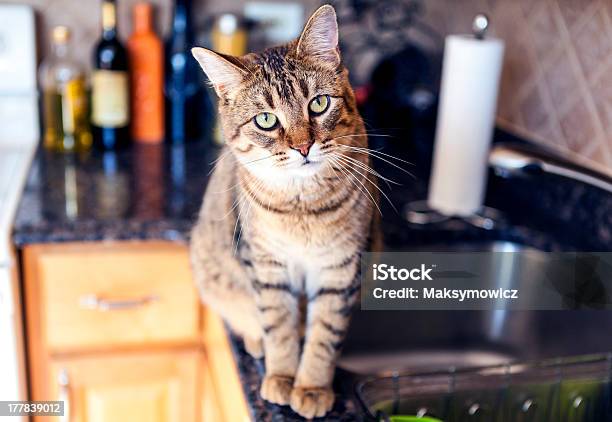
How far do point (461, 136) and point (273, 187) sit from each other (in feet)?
1.85

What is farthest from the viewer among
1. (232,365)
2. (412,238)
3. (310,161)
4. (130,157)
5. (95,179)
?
(130,157)

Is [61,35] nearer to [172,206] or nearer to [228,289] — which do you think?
[172,206]

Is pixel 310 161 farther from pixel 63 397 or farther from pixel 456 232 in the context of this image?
pixel 63 397

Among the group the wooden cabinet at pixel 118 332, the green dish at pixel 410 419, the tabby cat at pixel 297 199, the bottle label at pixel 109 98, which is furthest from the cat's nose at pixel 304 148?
the bottle label at pixel 109 98

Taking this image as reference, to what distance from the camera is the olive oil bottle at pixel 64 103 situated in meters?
1.55

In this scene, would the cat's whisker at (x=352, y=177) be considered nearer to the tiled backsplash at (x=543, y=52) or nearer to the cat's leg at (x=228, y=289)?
the cat's leg at (x=228, y=289)

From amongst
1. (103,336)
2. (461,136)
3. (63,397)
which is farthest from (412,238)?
(63,397)

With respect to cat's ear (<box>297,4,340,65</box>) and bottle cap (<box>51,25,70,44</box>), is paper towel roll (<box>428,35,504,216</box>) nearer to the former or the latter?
cat's ear (<box>297,4,340,65</box>)

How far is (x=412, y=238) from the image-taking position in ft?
4.11

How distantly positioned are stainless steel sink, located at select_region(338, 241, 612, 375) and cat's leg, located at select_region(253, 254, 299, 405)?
0.19 m

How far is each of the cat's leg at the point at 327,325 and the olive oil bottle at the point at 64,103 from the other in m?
0.92

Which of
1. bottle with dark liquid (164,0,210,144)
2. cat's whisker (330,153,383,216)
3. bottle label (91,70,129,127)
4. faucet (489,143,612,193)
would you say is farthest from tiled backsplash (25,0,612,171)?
cat's whisker (330,153,383,216)

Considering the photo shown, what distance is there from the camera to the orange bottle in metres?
1.61

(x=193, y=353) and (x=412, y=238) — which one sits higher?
(x=412, y=238)
